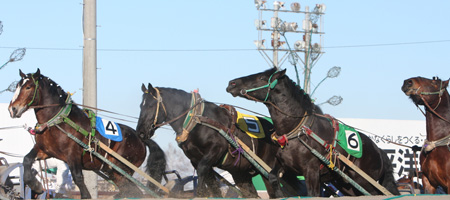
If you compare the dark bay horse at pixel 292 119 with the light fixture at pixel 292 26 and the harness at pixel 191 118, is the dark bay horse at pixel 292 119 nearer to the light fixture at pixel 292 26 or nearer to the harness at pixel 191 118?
the harness at pixel 191 118

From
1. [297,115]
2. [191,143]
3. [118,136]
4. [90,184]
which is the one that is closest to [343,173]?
[297,115]

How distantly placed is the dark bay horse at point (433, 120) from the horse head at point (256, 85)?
1884 mm

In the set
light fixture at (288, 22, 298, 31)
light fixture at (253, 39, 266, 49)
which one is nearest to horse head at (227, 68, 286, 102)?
light fixture at (253, 39, 266, 49)

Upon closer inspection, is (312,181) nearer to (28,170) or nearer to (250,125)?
(250,125)

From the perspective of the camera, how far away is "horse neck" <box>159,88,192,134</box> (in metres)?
10.9

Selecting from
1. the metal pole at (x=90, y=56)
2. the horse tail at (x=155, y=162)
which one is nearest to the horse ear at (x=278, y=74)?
the horse tail at (x=155, y=162)

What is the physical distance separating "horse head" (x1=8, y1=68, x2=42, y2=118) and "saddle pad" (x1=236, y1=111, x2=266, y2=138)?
3364 mm

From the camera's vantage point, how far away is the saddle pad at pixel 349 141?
1005 centimetres

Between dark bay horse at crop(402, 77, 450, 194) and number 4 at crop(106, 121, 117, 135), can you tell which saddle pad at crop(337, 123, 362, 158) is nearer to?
dark bay horse at crop(402, 77, 450, 194)

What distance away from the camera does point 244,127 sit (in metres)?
11.5

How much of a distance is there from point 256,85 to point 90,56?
16.2 ft

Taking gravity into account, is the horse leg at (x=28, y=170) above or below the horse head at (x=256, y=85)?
below

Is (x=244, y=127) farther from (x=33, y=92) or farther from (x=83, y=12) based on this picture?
(x=83, y=12)

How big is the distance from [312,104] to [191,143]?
2.07 metres
